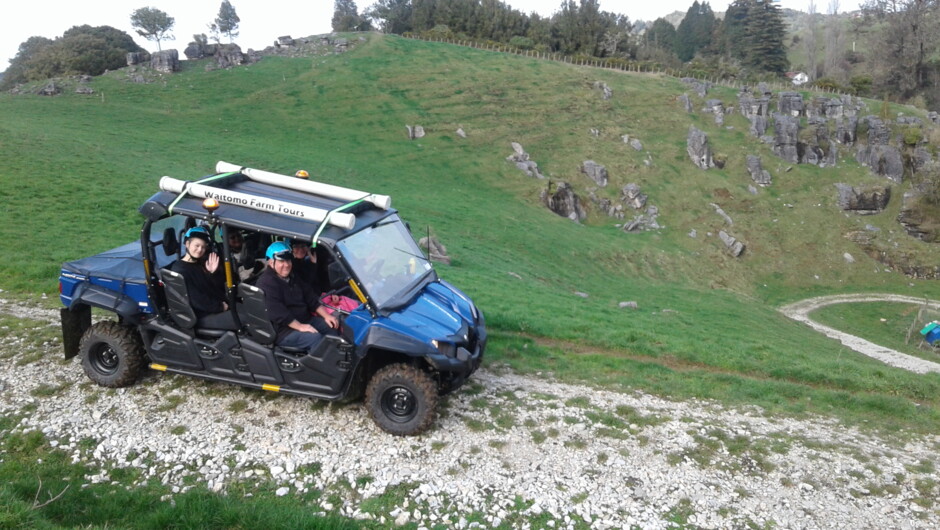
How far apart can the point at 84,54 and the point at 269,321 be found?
227 feet

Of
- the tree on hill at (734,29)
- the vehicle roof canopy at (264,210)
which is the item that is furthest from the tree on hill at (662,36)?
the vehicle roof canopy at (264,210)

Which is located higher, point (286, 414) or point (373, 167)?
point (373, 167)

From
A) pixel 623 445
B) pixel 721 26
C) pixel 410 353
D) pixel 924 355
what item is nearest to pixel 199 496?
pixel 410 353

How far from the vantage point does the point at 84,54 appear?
59.0 meters

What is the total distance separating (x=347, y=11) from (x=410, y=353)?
12798cm

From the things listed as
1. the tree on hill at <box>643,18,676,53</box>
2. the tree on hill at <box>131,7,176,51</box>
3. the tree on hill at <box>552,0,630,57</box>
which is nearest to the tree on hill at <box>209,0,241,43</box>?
the tree on hill at <box>131,7,176,51</box>

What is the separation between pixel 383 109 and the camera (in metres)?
54.6

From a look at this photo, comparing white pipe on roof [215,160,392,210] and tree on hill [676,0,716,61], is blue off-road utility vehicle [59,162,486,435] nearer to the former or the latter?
white pipe on roof [215,160,392,210]

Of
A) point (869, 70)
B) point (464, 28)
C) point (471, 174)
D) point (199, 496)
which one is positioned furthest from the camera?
point (464, 28)

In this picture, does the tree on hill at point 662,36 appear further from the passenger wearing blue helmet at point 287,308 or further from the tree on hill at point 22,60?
the passenger wearing blue helmet at point 287,308

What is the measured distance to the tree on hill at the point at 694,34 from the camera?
11181cm

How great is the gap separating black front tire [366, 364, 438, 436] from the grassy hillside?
386 cm

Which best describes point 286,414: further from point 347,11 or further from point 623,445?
point 347,11

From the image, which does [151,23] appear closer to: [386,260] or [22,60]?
[22,60]
